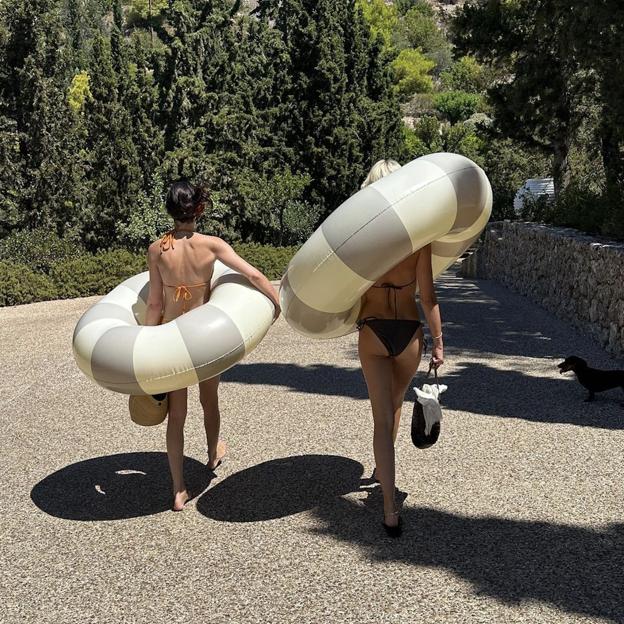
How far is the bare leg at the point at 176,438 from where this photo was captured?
172 inches

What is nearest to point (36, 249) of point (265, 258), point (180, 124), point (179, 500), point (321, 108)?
point (180, 124)

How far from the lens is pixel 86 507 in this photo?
14.9 feet

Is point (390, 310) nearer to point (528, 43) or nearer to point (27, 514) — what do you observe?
point (27, 514)

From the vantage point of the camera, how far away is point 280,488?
4.71 meters

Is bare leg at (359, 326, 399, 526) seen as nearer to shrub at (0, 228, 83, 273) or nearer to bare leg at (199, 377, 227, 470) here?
bare leg at (199, 377, 227, 470)

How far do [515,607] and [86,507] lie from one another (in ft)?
7.75

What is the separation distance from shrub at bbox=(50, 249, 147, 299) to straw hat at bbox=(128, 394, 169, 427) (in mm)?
12624

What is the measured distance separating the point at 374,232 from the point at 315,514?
1478 mm

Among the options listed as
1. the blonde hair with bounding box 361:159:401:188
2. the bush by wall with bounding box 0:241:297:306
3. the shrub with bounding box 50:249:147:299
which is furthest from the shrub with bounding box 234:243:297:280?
the blonde hair with bounding box 361:159:401:188

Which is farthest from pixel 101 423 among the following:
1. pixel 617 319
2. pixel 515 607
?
pixel 617 319

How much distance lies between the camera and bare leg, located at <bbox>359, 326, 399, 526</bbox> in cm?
397

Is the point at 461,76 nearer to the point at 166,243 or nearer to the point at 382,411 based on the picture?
the point at 166,243

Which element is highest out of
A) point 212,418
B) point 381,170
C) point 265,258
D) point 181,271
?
point 381,170

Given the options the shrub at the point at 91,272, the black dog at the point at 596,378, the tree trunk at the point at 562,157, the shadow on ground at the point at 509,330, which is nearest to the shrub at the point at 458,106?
the tree trunk at the point at 562,157
